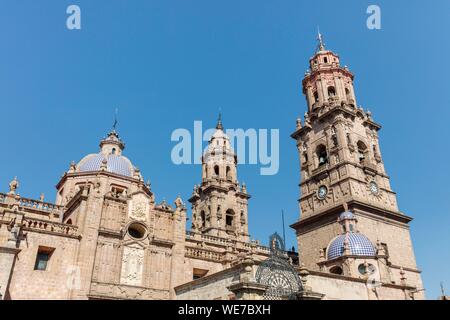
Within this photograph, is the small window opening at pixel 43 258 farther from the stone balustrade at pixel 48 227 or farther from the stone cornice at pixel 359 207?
the stone cornice at pixel 359 207

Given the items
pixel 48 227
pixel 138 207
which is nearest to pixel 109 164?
pixel 138 207

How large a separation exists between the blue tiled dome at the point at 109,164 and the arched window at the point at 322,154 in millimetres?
21977

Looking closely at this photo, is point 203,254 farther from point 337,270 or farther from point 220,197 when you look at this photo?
point 220,197

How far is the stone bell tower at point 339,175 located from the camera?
126 feet

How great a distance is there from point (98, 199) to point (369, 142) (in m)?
31.5

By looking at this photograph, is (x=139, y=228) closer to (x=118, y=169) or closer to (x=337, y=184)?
(x=118, y=169)

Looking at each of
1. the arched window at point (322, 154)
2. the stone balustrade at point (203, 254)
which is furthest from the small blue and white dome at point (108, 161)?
the arched window at point (322, 154)

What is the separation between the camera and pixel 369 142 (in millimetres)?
45000

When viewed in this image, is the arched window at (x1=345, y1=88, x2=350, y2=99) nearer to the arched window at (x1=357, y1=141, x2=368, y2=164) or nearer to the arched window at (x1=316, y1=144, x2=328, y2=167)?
the arched window at (x1=357, y1=141, x2=368, y2=164)

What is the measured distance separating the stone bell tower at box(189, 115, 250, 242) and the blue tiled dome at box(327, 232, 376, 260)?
15.8 metres

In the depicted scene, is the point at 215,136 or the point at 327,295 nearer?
the point at 327,295

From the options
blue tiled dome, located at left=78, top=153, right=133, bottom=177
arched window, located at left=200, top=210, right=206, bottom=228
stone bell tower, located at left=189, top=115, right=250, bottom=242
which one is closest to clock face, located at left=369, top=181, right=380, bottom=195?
stone bell tower, located at left=189, top=115, right=250, bottom=242
